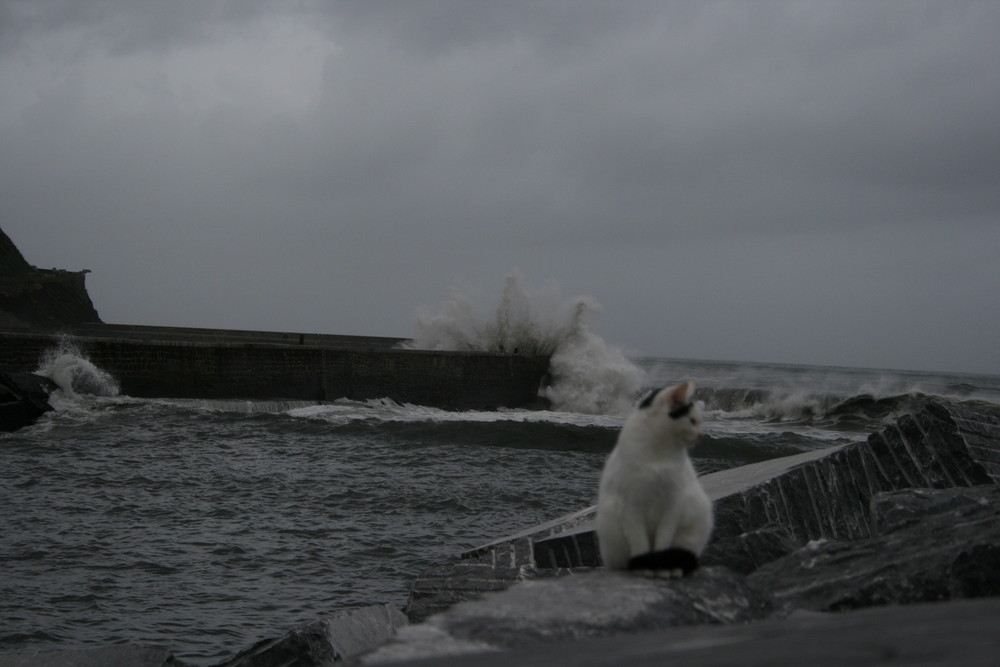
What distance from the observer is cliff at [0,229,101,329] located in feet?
104

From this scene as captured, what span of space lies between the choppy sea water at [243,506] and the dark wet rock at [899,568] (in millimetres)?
3639

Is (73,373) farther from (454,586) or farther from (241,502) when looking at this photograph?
(454,586)

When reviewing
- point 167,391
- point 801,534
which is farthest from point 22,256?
point 801,534

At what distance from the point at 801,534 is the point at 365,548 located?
403 cm

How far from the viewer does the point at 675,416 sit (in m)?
2.89

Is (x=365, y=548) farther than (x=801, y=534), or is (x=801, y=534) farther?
(x=365, y=548)

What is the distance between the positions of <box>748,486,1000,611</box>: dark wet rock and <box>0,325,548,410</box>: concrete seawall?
675 inches

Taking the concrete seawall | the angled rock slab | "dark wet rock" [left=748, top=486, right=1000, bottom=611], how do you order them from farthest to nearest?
the concrete seawall → "dark wet rock" [left=748, top=486, right=1000, bottom=611] → the angled rock slab

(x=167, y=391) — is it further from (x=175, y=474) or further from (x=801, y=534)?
(x=801, y=534)

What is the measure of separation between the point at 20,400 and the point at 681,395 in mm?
14784

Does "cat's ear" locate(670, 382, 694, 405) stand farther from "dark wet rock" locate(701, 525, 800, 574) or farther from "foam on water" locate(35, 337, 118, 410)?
"foam on water" locate(35, 337, 118, 410)

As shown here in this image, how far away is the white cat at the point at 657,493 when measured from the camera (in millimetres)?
2928

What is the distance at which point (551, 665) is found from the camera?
1796 millimetres

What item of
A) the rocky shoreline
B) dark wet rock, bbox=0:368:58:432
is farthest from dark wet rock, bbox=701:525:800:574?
dark wet rock, bbox=0:368:58:432
